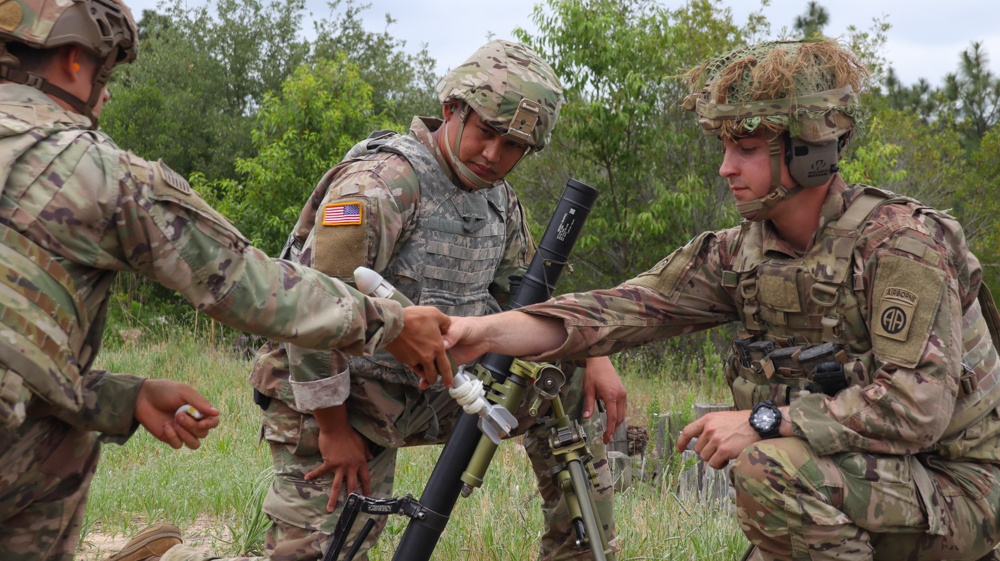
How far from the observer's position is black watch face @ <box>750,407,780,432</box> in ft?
11.4

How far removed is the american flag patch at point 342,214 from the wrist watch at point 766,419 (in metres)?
1.58

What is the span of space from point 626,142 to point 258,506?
10.8m

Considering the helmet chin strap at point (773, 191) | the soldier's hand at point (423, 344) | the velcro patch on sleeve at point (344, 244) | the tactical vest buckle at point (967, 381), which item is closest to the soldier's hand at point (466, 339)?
the soldier's hand at point (423, 344)

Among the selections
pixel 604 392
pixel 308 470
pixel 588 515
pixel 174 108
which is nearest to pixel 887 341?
pixel 588 515

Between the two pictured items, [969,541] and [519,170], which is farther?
[519,170]

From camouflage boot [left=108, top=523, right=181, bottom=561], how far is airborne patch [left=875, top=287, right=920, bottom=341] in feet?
9.61

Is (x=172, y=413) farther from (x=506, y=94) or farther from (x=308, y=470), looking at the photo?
(x=506, y=94)

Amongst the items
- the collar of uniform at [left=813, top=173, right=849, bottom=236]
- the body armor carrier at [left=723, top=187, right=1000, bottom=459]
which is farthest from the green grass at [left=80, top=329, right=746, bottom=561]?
the collar of uniform at [left=813, top=173, right=849, bottom=236]

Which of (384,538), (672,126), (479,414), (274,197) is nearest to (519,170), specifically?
(672,126)

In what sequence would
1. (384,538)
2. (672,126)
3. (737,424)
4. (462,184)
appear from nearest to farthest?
1. (737,424)
2. (462,184)
3. (384,538)
4. (672,126)

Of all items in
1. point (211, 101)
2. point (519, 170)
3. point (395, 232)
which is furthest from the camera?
point (211, 101)

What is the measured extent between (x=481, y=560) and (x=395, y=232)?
170 cm

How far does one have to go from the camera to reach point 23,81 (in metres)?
2.90

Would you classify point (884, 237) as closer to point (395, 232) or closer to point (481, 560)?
point (395, 232)
